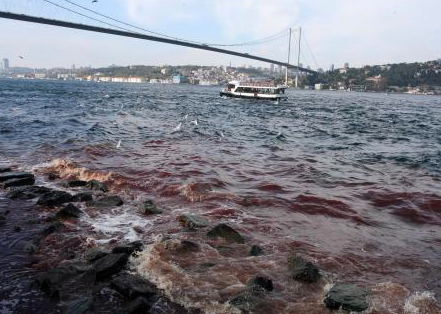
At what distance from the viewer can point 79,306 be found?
4.52 m

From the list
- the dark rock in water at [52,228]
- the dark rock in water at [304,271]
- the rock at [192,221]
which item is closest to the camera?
the dark rock in water at [304,271]

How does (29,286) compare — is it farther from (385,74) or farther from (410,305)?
(385,74)

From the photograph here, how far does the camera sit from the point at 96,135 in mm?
18766

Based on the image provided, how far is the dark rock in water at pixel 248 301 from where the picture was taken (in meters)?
4.81

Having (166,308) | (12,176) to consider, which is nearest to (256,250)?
(166,308)

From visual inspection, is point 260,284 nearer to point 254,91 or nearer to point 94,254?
point 94,254

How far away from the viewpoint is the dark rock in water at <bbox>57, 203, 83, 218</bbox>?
7.59 m

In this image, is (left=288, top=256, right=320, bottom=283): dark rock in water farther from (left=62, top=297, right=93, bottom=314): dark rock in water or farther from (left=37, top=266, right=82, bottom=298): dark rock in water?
(left=37, top=266, right=82, bottom=298): dark rock in water

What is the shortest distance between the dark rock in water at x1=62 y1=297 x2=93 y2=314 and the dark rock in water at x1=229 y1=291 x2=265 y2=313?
62.5 inches

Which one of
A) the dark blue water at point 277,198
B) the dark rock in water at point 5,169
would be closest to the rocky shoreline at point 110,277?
the dark blue water at point 277,198

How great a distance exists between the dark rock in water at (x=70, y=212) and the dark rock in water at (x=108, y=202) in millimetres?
629

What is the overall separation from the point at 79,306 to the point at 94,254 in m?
1.39

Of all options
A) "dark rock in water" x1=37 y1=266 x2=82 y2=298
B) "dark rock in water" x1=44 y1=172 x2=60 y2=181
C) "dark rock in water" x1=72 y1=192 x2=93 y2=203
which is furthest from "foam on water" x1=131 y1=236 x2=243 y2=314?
"dark rock in water" x1=44 y1=172 x2=60 y2=181

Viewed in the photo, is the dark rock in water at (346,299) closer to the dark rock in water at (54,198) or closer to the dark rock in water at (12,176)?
the dark rock in water at (54,198)
